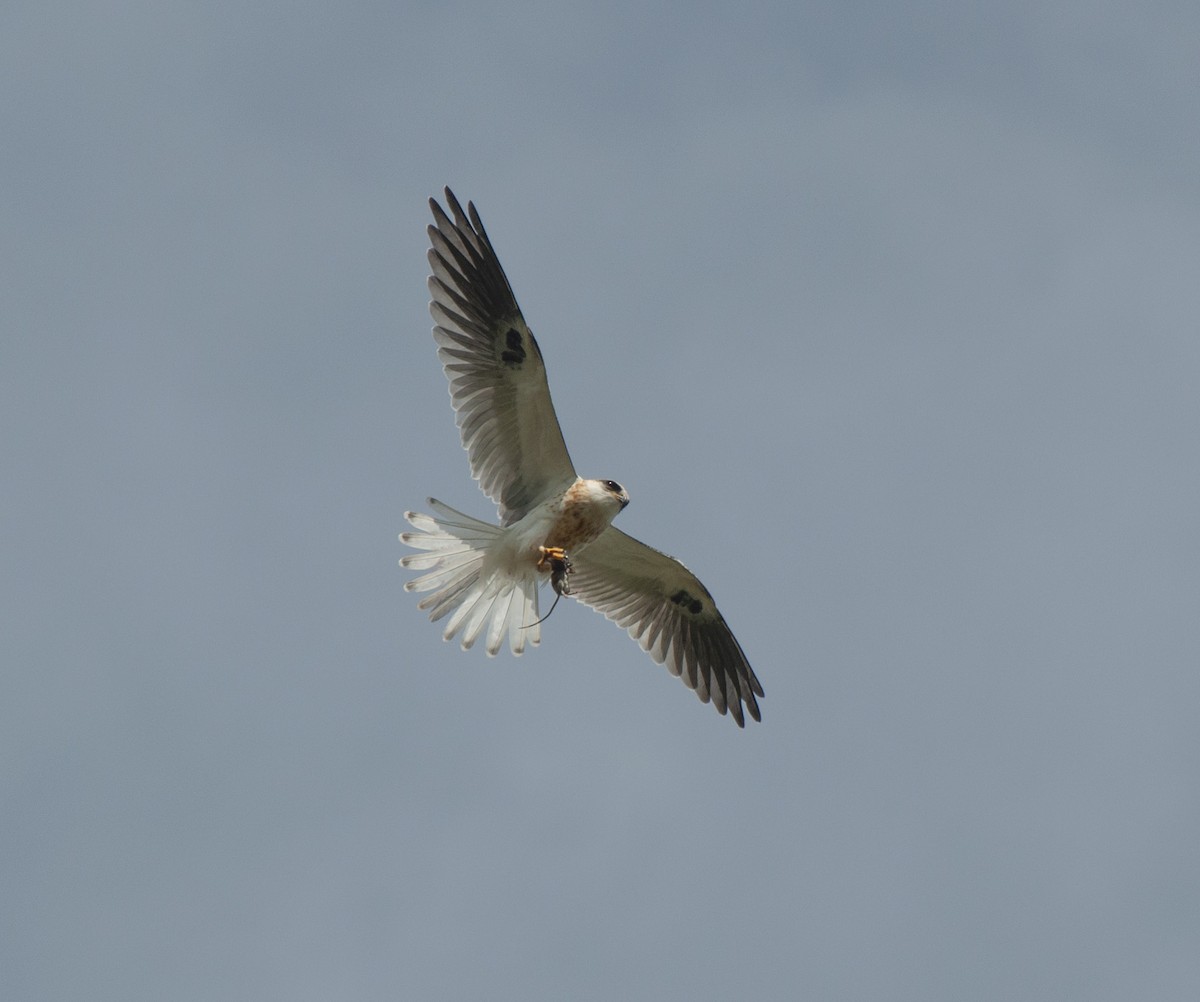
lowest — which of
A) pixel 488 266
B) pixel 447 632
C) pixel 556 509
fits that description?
pixel 447 632

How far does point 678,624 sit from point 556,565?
1.98 meters

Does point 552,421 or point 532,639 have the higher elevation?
point 552,421

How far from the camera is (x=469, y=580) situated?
1101 centimetres

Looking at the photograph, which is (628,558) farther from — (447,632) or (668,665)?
(447,632)

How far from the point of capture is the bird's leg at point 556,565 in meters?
11.1

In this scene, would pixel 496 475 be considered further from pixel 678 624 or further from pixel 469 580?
pixel 678 624

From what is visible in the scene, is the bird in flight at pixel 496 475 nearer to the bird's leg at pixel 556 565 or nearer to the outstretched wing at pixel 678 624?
the bird's leg at pixel 556 565

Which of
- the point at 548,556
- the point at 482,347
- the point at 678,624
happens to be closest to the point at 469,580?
the point at 548,556

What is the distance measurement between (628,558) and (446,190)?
298 cm

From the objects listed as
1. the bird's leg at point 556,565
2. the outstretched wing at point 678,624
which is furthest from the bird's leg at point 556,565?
the outstretched wing at point 678,624

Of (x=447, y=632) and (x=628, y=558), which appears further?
(x=628, y=558)

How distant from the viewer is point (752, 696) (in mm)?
12844

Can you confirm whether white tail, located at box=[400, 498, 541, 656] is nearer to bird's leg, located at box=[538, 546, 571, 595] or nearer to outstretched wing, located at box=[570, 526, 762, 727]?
bird's leg, located at box=[538, 546, 571, 595]

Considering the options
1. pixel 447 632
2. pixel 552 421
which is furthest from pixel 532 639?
pixel 552 421
